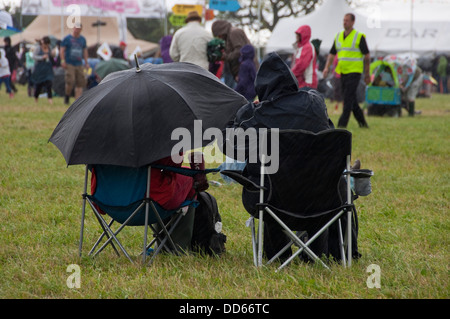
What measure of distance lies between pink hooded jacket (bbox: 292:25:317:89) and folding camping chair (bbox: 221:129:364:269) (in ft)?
24.1

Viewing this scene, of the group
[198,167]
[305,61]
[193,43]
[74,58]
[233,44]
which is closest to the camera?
[198,167]

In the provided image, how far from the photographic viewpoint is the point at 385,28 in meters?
32.2

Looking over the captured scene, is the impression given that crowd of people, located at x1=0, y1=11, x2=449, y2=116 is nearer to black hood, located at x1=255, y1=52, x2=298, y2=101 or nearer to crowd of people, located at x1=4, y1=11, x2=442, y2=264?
crowd of people, located at x1=4, y1=11, x2=442, y2=264

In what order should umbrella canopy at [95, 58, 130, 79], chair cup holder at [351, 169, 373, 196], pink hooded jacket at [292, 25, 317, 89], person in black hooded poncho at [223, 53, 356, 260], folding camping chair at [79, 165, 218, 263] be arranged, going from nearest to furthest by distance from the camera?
person in black hooded poncho at [223, 53, 356, 260] < folding camping chair at [79, 165, 218, 263] < chair cup holder at [351, 169, 373, 196] < pink hooded jacket at [292, 25, 317, 89] < umbrella canopy at [95, 58, 130, 79]

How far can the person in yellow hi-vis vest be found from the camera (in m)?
12.1

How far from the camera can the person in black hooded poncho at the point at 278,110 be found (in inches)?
157

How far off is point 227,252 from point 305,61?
6.98 metres

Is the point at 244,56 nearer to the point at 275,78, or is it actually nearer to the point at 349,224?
the point at 275,78

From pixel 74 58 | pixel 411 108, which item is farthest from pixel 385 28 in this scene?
pixel 74 58

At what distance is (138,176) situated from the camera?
418cm

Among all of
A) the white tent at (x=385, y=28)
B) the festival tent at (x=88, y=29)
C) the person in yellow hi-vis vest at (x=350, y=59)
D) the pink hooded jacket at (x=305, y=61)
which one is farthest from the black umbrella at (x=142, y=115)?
the festival tent at (x=88, y=29)

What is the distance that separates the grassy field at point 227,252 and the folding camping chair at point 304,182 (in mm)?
306

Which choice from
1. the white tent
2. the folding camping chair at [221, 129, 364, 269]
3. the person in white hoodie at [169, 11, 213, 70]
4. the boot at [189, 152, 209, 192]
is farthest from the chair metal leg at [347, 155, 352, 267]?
the white tent
